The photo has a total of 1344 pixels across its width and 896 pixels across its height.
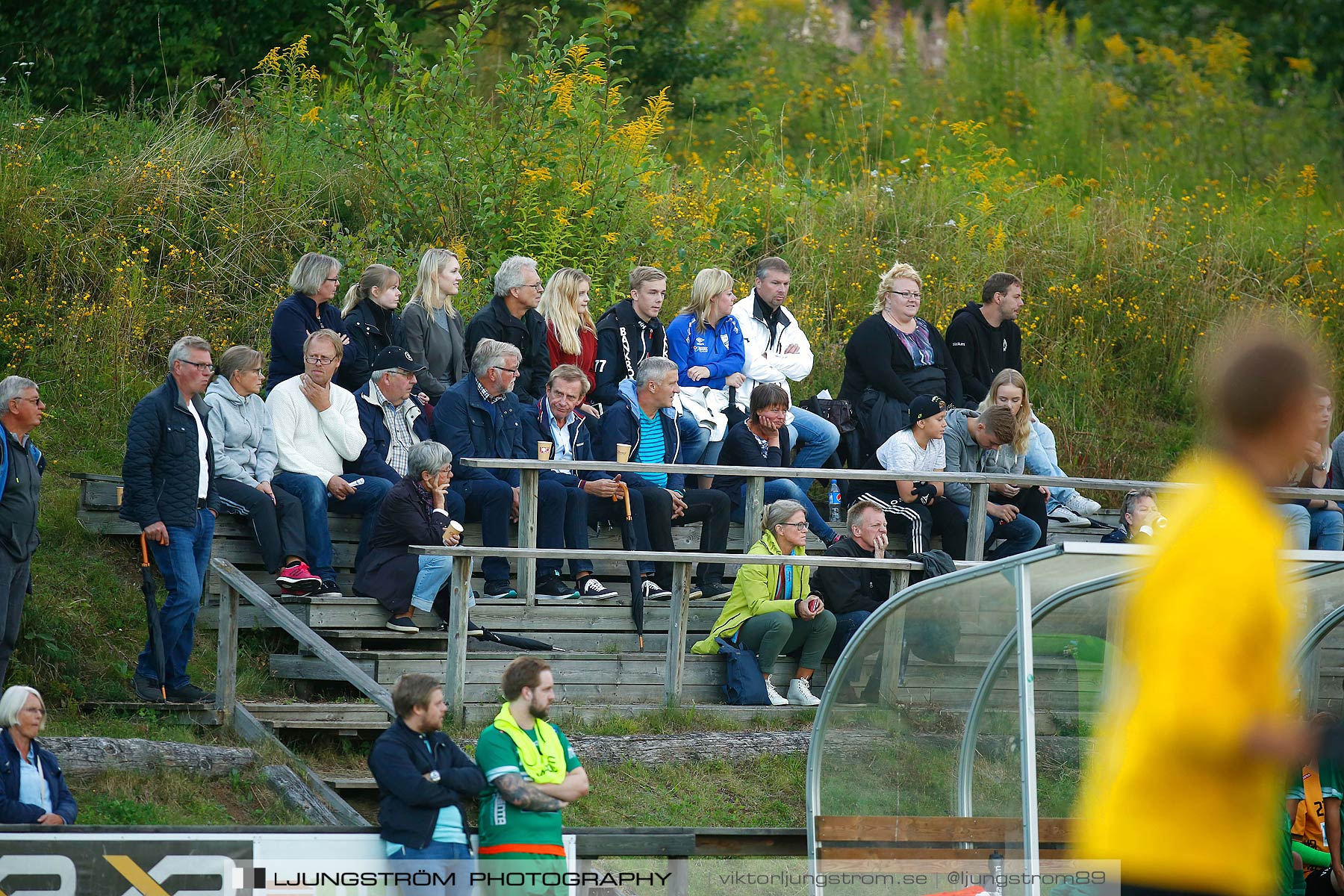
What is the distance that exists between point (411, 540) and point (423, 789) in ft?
10.7

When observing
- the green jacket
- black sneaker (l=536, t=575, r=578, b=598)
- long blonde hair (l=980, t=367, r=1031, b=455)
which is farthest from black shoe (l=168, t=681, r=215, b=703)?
long blonde hair (l=980, t=367, r=1031, b=455)

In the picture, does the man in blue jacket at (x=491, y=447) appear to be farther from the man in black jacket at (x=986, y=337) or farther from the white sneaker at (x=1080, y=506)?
the white sneaker at (x=1080, y=506)

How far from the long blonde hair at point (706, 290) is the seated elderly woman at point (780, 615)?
217 centimetres

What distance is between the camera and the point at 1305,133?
21609 millimetres

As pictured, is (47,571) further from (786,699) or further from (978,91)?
(978,91)

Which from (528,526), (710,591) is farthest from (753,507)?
(528,526)

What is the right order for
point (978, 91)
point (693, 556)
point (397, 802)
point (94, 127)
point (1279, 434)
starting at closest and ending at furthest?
point (1279, 434) → point (397, 802) → point (693, 556) → point (94, 127) → point (978, 91)

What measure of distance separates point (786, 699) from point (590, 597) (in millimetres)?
1380

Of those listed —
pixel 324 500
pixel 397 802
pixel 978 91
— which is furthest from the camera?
pixel 978 91

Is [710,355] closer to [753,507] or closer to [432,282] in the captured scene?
[753,507]

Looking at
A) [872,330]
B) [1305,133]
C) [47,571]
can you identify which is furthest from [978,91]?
[47,571]

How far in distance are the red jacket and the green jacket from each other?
2.06 m

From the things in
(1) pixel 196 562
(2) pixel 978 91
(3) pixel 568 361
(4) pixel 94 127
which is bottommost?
(1) pixel 196 562

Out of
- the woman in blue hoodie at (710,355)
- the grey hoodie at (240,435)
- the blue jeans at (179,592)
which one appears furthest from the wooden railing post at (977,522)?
the blue jeans at (179,592)
